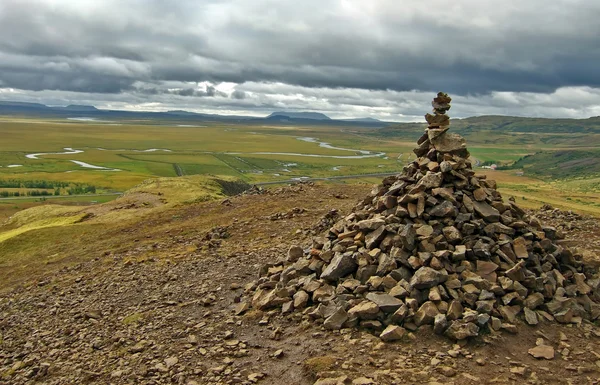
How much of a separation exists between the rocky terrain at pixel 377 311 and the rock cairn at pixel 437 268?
58 millimetres

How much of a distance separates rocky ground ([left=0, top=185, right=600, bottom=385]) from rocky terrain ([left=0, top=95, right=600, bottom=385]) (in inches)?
2.6

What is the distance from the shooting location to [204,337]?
18.1 metres

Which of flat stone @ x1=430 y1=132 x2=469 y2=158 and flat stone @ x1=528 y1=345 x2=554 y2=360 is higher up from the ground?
flat stone @ x1=430 y1=132 x2=469 y2=158

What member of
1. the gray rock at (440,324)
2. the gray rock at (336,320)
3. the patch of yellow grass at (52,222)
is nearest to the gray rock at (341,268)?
the gray rock at (336,320)

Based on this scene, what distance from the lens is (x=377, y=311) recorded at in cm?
1650

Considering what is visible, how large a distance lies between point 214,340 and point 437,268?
29.5 feet

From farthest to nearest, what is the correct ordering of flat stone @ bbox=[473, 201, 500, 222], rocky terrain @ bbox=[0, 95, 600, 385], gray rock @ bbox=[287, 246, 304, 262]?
gray rock @ bbox=[287, 246, 304, 262], flat stone @ bbox=[473, 201, 500, 222], rocky terrain @ bbox=[0, 95, 600, 385]

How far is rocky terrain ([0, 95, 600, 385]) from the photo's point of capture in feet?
49.9

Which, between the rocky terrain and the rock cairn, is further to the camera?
the rock cairn

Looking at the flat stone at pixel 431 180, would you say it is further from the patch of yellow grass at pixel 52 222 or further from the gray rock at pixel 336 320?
the patch of yellow grass at pixel 52 222

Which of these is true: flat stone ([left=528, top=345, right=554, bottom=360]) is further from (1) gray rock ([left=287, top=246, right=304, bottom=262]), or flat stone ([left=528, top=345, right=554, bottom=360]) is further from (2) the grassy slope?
(2) the grassy slope

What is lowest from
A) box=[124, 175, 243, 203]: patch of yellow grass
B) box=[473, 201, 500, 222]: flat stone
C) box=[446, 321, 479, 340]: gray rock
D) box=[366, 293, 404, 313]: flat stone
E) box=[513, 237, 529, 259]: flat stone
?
box=[124, 175, 243, 203]: patch of yellow grass

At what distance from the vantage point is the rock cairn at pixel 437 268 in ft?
54.3

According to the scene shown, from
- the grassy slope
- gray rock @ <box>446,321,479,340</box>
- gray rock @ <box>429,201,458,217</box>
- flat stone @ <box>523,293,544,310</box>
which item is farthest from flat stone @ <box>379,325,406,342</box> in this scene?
the grassy slope
